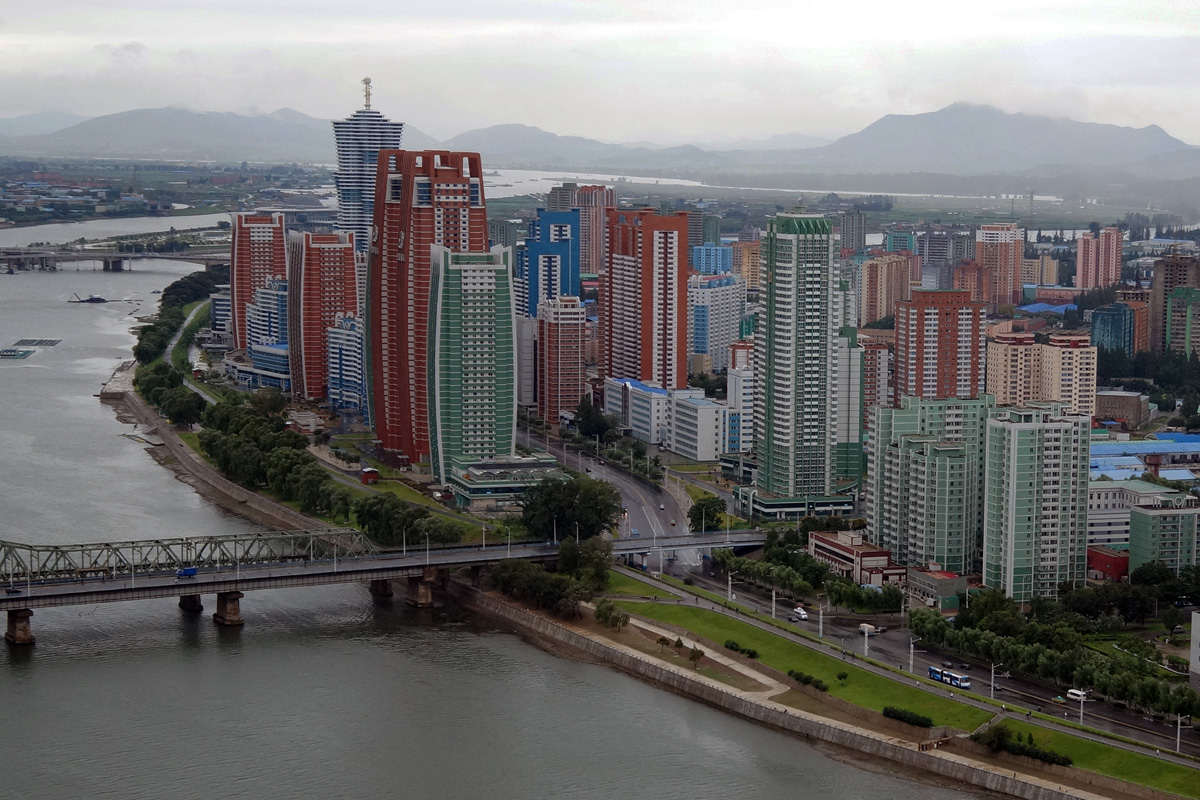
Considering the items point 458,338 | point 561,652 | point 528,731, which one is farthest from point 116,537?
point 528,731

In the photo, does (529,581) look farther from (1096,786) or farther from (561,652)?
(1096,786)

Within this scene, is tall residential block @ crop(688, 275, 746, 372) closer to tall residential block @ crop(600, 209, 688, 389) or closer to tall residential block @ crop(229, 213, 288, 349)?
tall residential block @ crop(600, 209, 688, 389)

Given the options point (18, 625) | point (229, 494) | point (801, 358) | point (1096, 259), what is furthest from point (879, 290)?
point (18, 625)

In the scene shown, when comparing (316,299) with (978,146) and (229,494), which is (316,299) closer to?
(229,494)

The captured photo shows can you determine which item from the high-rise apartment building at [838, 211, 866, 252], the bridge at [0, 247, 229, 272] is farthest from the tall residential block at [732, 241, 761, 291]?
the bridge at [0, 247, 229, 272]

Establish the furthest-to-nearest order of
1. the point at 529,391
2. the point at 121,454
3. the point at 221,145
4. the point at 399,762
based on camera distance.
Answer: the point at 221,145 < the point at 529,391 < the point at 121,454 < the point at 399,762

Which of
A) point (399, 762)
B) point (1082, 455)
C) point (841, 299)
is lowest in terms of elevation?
point (399, 762)
